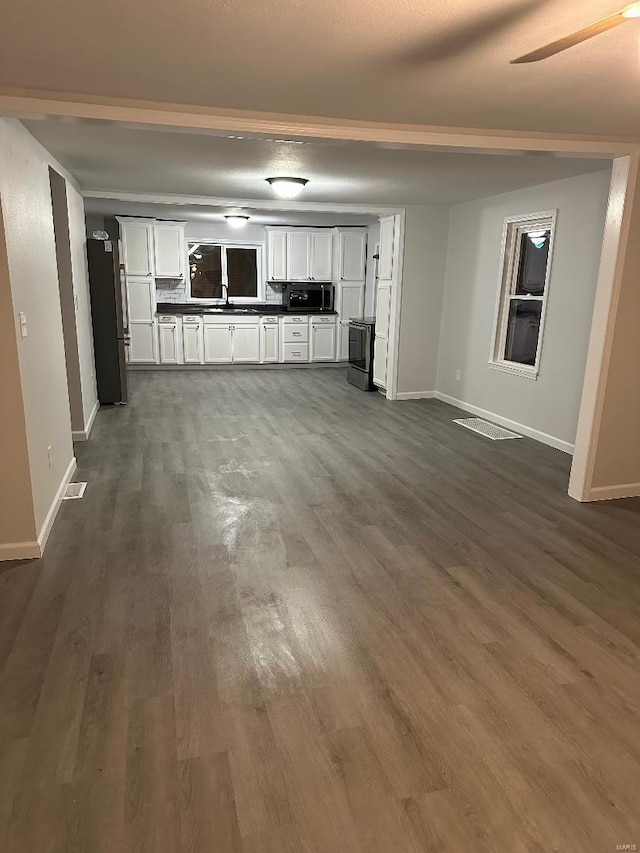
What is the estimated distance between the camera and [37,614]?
2.50 meters

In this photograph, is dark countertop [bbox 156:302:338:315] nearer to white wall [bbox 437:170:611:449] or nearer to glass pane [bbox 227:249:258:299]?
glass pane [bbox 227:249:258:299]

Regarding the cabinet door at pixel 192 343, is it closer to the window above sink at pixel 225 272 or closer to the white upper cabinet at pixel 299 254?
the window above sink at pixel 225 272

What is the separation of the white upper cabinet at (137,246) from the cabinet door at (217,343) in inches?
48.7

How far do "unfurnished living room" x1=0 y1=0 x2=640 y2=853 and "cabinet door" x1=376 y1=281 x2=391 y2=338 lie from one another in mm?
1318

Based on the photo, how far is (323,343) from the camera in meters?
9.34

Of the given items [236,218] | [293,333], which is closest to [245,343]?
[293,333]

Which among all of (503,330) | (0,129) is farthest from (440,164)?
(0,129)

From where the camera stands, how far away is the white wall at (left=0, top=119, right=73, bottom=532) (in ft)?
9.31

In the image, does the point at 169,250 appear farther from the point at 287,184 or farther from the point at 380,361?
the point at 287,184

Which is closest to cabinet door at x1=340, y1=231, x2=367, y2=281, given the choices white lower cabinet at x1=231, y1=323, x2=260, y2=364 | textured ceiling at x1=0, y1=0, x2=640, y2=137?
white lower cabinet at x1=231, y1=323, x2=260, y2=364

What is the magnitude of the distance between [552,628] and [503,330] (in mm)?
4057

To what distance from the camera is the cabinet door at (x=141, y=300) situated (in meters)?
8.44

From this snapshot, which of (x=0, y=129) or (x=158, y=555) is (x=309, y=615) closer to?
(x=158, y=555)

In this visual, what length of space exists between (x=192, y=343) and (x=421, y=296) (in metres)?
3.82
